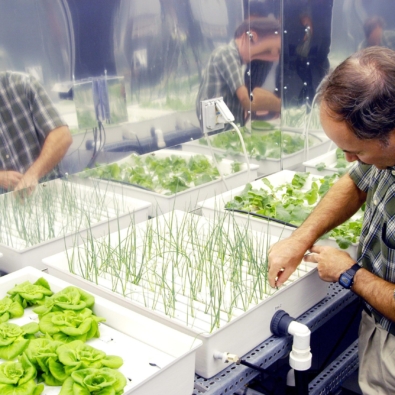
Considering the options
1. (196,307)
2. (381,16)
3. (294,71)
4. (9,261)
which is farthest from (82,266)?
(381,16)

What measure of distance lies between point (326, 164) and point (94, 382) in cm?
181

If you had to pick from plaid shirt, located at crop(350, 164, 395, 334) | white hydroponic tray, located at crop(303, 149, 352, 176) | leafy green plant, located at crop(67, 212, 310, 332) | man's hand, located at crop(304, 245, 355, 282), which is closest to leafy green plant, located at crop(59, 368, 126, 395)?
leafy green plant, located at crop(67, 212, 310, 332)

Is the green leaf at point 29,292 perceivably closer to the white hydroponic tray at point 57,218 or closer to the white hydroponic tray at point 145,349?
the white hydroponic tray at point 145,349

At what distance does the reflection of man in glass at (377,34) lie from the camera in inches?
102

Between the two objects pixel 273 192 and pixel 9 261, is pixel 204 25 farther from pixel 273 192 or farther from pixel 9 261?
pixel 9 261

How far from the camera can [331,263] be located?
59.2 inches

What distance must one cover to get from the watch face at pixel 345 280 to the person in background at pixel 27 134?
3.45 ft

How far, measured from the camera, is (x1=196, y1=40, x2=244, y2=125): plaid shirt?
2348 millimetres

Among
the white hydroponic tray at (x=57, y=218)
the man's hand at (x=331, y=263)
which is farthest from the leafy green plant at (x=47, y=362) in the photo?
the man's hand at (x=331, y=263)

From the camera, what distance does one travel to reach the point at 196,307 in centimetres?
137

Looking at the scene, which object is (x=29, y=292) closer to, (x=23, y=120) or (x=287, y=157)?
(x=23, y=120)

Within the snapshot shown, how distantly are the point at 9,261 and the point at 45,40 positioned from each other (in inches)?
28.7

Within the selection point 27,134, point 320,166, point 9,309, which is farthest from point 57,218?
point 320,166

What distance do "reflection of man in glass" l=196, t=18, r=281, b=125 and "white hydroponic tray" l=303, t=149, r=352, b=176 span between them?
0.34m
